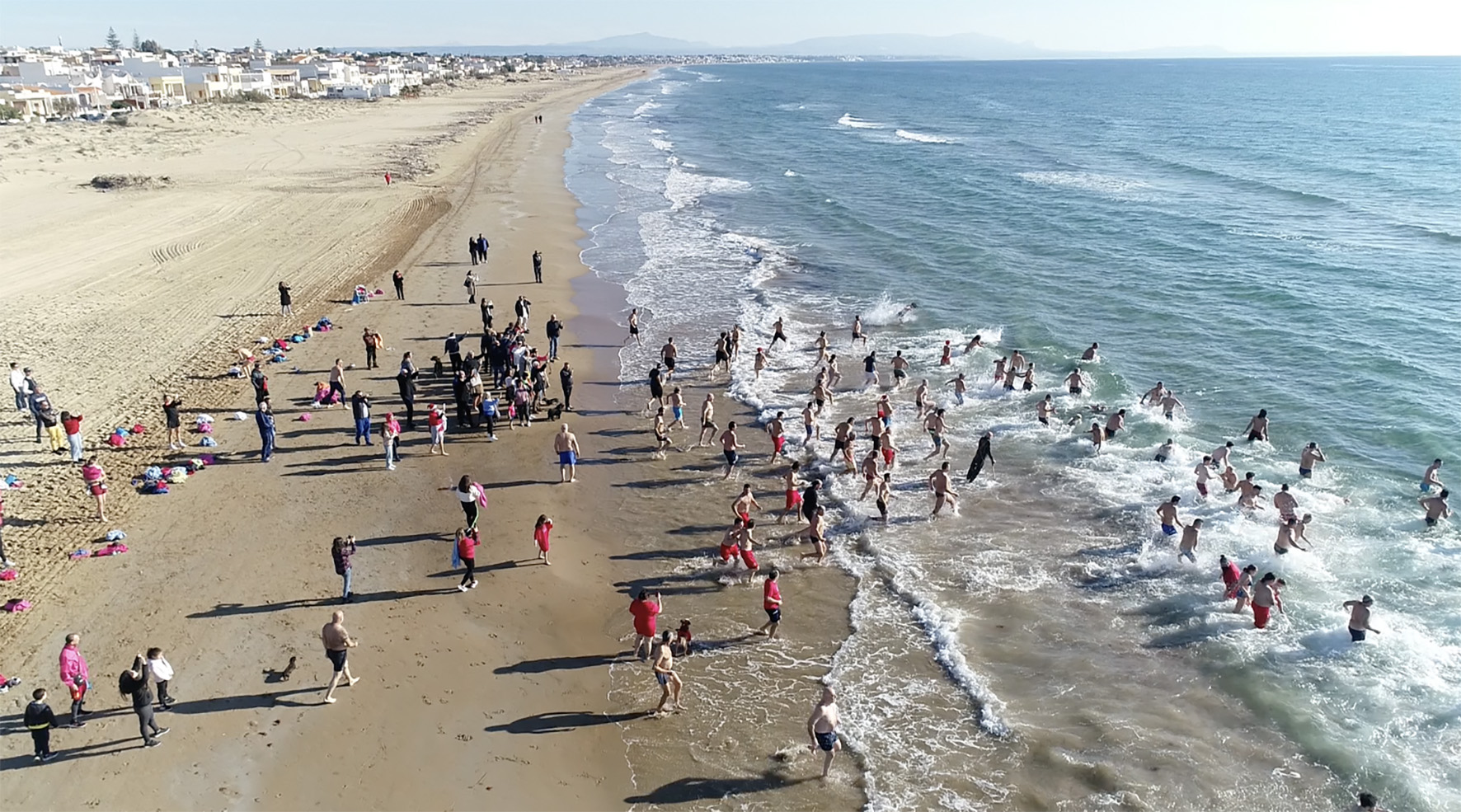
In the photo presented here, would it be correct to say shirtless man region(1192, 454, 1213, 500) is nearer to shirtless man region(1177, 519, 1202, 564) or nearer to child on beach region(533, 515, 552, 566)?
shirtless man region(1177, 519, 1202, 564)

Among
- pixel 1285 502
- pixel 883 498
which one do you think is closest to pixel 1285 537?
pixel 1285 502

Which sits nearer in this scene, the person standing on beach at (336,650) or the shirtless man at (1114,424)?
the person standing on beach at (336,650)

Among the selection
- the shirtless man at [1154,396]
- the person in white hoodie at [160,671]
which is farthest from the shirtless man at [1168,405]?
the person in white hoodie at [160,671]

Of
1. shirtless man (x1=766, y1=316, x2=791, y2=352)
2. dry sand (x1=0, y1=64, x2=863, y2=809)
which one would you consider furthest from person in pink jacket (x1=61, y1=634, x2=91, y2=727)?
shirtless man (x1=766, y1=316, x2=791, y2=352)

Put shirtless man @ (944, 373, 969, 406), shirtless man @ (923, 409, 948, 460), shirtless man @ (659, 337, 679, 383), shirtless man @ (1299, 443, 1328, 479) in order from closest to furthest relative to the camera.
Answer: shirtless man @ (1299, 443, 1328, 479), shirtless man @ (923, 409, 948, 460), shirtless man @ (944, 373, 969, 406), shirtless man @ (659, 337, 679, 383)

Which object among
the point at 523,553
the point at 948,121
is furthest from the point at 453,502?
the point at 948,121

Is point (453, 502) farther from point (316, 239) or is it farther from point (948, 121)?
point (948, 121)

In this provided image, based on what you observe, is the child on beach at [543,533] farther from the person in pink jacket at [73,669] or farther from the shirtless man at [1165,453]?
the shirtless man at [1165,453]
